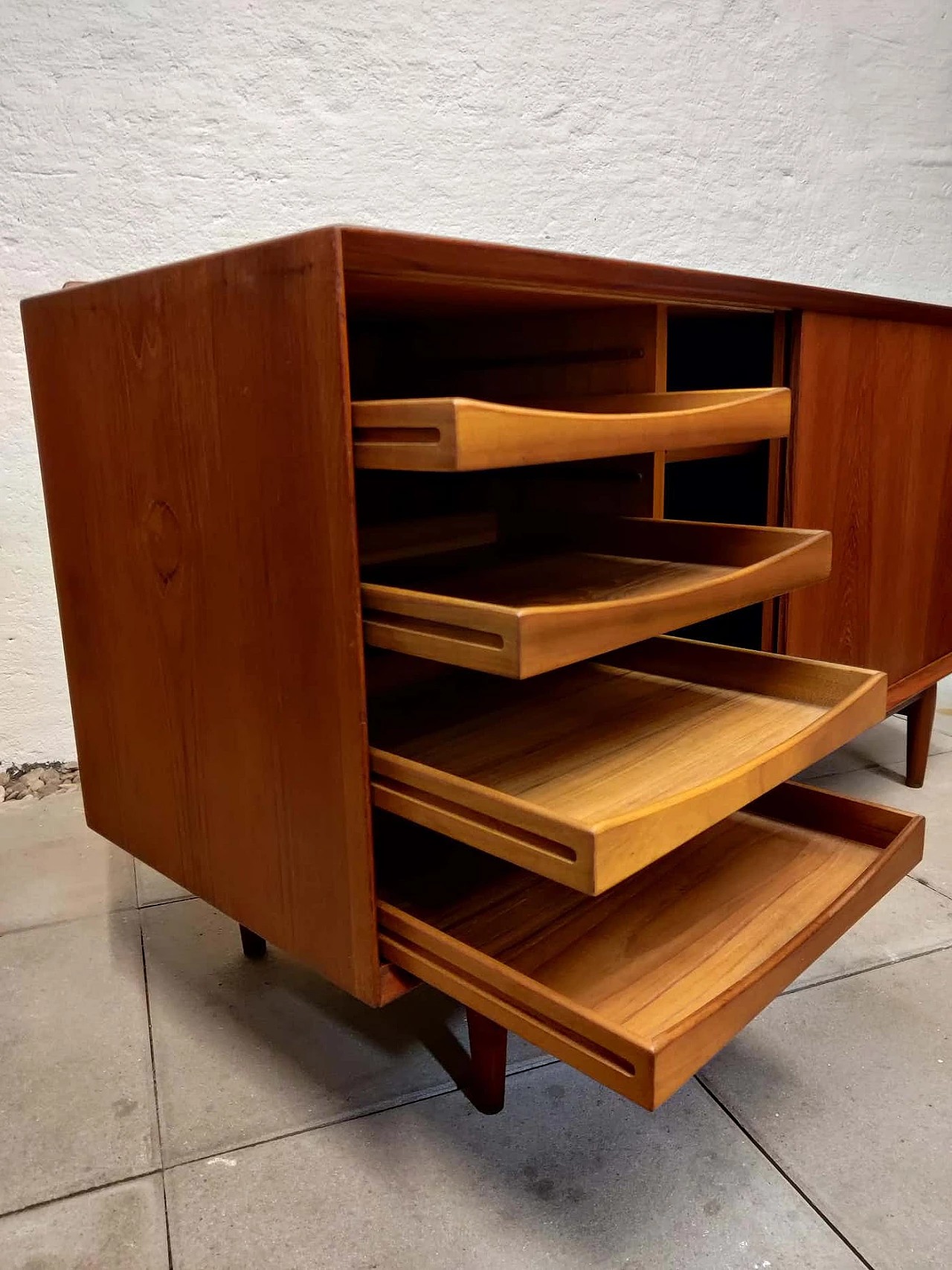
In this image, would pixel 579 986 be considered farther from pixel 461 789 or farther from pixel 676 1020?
pixel 461 789

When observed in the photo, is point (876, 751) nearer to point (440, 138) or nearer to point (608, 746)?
point (608, 746)

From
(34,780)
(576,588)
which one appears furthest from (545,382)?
(34,780)

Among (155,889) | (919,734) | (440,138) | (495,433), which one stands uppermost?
(440,138)

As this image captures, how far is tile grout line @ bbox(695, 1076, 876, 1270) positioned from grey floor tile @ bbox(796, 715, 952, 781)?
809 millimetres

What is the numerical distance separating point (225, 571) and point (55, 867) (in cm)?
89

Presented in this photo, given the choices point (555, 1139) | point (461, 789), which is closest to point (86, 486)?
point (461, 789)

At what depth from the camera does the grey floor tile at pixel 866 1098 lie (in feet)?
2.62

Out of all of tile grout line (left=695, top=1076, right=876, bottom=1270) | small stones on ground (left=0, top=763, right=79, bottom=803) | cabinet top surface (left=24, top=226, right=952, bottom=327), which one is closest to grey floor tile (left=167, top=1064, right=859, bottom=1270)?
tile grout line (left=695, top=1076, right=876, bottom=1270)

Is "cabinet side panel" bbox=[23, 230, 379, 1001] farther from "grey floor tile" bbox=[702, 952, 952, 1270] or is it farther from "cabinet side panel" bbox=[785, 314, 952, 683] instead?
"cabinet side panel" bbox=[785, 314, 952, 683]

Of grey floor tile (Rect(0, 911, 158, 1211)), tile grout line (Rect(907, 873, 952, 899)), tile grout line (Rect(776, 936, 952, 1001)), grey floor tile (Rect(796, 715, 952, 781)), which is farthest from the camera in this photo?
grey floor tile (Rect(796, 715, 952, 781))

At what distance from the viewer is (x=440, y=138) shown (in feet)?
6.13

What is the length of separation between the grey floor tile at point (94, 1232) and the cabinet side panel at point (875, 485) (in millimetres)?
928

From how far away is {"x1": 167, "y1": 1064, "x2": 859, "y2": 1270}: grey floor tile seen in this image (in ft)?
2.51

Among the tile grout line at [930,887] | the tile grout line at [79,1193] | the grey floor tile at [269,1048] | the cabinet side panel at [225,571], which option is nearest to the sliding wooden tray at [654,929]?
the cabinet side panel at [225,571]
